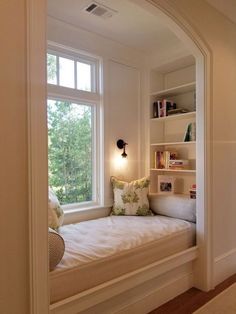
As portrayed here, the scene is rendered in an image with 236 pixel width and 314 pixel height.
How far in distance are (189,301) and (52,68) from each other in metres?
2.61

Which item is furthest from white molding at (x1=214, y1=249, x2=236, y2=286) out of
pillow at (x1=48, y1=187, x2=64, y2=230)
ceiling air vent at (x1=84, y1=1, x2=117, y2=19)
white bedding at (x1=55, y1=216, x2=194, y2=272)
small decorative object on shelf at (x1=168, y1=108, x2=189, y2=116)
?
ceiling air vent at (x1=84, y1=1, x2=117, y2=19)

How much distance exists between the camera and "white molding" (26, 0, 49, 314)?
1.26 metres

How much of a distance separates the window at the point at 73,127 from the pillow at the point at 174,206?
2.25 feet

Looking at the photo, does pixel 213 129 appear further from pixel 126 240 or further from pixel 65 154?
pixel 65 154

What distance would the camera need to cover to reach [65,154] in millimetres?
2826

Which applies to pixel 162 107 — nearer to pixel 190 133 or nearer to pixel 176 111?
pixel 176 111

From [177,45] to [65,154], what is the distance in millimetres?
1870

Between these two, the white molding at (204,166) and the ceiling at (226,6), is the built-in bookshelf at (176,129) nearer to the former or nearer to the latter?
the white molding at (204,166)

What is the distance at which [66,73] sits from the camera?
9.20 feet

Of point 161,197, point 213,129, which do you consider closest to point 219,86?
point 213,129

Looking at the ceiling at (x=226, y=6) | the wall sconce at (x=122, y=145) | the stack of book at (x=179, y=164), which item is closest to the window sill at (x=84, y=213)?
the wall sconce at (x=122, y=145)

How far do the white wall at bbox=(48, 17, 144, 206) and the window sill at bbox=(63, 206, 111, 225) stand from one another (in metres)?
0.11

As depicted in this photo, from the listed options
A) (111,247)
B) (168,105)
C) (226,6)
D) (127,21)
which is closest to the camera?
(111,247)

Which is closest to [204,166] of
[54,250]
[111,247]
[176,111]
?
[176,111]
